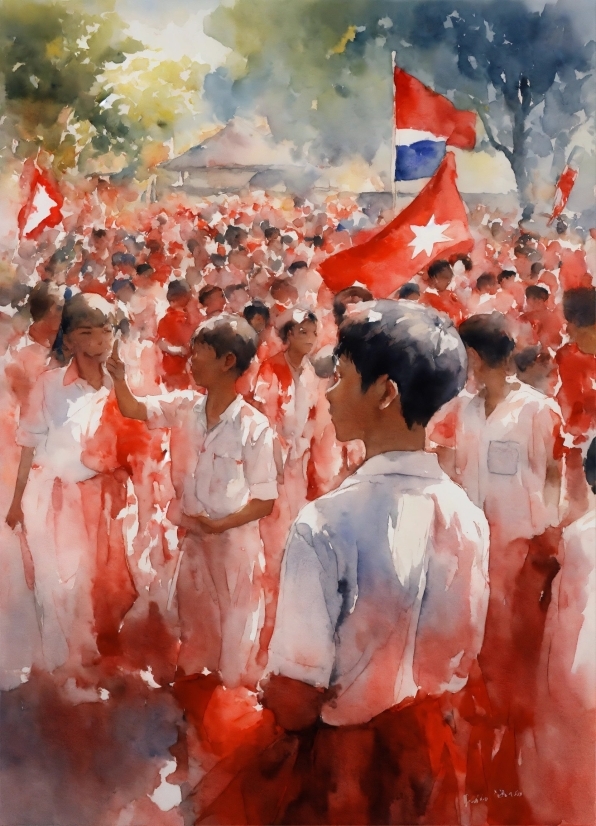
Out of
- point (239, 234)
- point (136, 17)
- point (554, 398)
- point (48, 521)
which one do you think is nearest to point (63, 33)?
point (136, 17)

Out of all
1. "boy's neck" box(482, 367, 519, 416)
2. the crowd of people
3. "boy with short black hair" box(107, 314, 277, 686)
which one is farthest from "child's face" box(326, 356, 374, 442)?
"boy's neck" box(482, 367, 519, 416)

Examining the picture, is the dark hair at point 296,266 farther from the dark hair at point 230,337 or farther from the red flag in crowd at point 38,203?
the red flag in crowd at point 38,203

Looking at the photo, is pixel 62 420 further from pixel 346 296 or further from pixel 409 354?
pixel 409 354

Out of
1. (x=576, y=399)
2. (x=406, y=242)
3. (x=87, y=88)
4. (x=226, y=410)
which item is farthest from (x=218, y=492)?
(x=87, y=88)

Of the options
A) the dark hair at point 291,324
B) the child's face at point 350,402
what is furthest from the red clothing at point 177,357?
the child's face at point 350,402

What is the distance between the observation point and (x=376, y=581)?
1286 mm

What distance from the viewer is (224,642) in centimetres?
182

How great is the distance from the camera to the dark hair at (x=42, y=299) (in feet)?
5.92

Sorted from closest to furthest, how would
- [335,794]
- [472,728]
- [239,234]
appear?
[335,794], [472,728], [239,234]

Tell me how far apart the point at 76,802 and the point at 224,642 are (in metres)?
0.49

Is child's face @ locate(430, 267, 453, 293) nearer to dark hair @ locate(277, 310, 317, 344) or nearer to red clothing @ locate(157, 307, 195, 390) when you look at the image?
dark hair @ locate(277, 310, 317, 344)

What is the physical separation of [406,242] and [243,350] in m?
0.46

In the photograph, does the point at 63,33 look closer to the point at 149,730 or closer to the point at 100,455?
the point at 100,455

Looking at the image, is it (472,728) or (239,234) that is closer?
(472,728)
